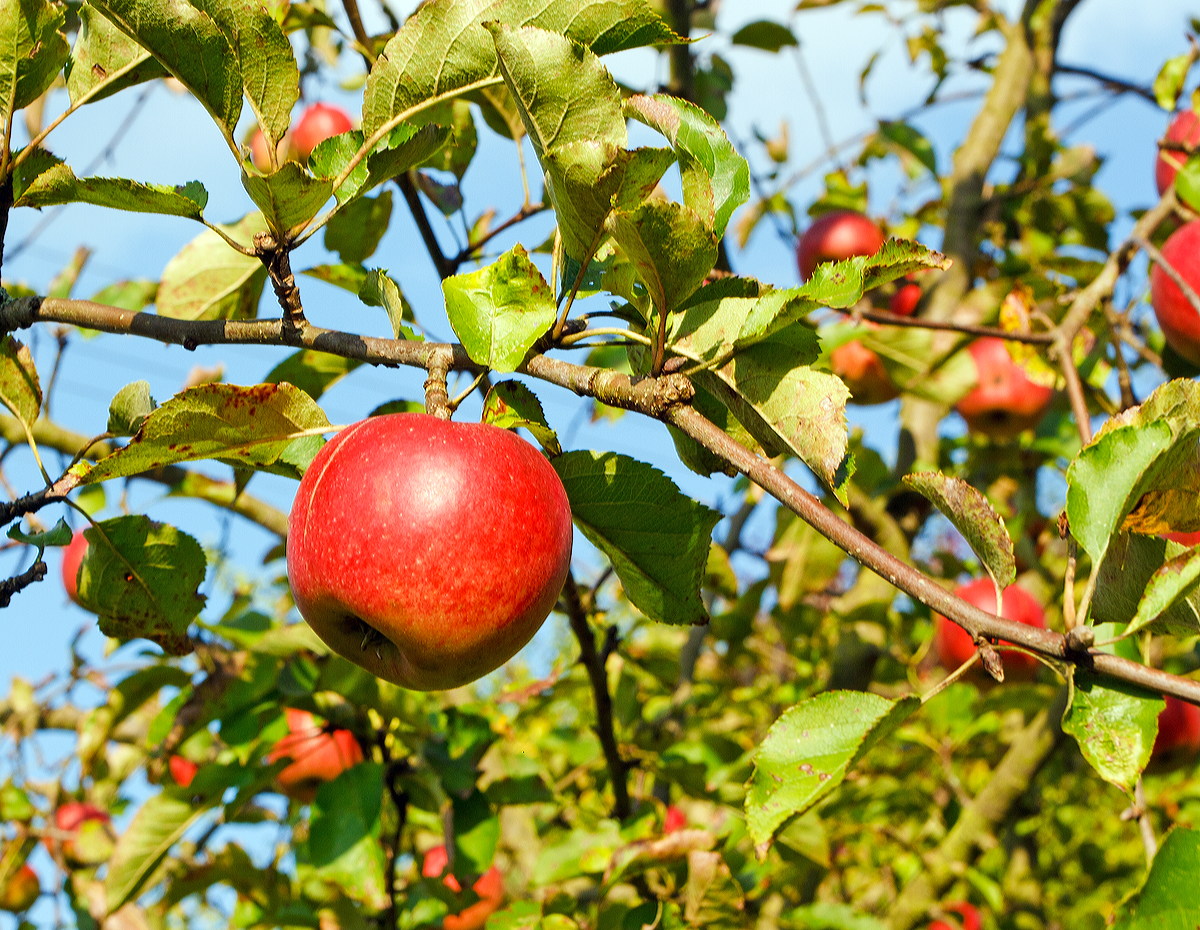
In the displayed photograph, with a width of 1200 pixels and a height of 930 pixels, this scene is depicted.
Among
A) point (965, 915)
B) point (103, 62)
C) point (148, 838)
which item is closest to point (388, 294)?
point (103, 62)

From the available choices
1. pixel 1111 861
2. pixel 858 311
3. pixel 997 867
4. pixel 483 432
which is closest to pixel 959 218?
pixel 858 311

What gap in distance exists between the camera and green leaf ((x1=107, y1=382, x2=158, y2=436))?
0.86 m

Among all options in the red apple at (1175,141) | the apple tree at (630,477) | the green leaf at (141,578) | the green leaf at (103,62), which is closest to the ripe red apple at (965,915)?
the apple tree at (630,477)

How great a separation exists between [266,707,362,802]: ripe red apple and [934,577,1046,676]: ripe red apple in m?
1.24

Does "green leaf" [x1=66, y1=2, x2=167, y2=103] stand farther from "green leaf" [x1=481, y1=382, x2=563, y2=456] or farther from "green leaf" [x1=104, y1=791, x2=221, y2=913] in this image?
"green leaf" [x1=104, y1=791, x2=221, y2=913]

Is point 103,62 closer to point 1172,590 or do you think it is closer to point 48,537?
point 48,537

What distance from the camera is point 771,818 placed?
680 mm

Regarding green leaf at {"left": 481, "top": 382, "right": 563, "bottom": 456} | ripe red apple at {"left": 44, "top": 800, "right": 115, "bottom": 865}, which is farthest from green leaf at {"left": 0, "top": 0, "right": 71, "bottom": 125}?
ripe red apple at {"left": 44, "top": 800, "right": 115, "bottom": 865}

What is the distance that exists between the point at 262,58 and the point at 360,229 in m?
0.56

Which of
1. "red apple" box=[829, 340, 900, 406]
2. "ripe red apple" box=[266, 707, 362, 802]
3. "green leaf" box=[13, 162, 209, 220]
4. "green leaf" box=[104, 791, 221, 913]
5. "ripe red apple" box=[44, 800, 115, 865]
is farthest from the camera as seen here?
"red apple" box=[829, 340, 900, 406]

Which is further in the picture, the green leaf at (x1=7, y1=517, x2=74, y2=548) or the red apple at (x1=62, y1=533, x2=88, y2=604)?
the red apple at (x1=62, y1=533, x2=88, y2=604)

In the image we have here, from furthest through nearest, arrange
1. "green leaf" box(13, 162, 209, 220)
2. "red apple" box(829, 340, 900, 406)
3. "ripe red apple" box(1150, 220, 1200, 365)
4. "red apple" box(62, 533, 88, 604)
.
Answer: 1. "red apple" box(829, 340, 900, 406)
2. "red apple" box(62, 533, 88, 604)
3. "ripe red apple" box(1150, 220, 1200, 365)
4. "green leaf" box(13, 162, 209, 220)

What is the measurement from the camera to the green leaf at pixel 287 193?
2.22ft

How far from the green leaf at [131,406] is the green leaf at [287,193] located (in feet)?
0.75
